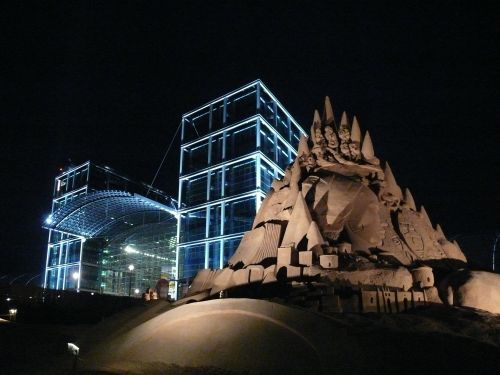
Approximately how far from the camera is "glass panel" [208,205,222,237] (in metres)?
36.8

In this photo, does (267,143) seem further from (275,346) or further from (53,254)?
(275,346)

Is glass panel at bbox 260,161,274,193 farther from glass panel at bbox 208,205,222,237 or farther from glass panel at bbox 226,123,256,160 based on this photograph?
glass panel at bbox 208,205,222,237

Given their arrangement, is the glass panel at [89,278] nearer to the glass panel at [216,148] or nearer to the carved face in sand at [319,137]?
the glass panel at [216,148]

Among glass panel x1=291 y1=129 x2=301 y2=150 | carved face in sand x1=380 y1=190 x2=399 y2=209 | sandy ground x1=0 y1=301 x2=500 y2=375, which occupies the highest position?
glass panel x1=291 y1=129 x2=301 y2=150

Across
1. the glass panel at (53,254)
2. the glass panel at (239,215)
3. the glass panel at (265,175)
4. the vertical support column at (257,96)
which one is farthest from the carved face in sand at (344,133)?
the glass panel at (53,254)

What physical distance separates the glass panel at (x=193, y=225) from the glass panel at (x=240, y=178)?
3.42 meters

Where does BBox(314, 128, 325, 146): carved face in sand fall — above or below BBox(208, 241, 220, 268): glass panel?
above

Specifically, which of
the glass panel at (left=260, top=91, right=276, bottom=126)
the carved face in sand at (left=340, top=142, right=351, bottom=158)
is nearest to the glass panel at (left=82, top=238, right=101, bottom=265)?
the glass panel at (left=260, top=91, right=276, bottom=126)

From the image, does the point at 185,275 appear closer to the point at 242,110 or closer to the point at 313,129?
the point at 242,110

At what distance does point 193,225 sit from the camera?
39.4 m

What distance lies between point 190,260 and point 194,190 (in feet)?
22.0

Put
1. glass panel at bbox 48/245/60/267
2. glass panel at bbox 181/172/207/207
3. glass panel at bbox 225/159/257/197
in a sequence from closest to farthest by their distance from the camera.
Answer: glass panel at bbox 225/159/257/197, glass panel at bbox 181/172/207/207, glass panel at bbox 48/245/60/267

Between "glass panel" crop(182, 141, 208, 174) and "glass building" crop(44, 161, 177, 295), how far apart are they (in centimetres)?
426

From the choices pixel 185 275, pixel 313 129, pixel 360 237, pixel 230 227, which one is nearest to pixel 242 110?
pixel 230 227
